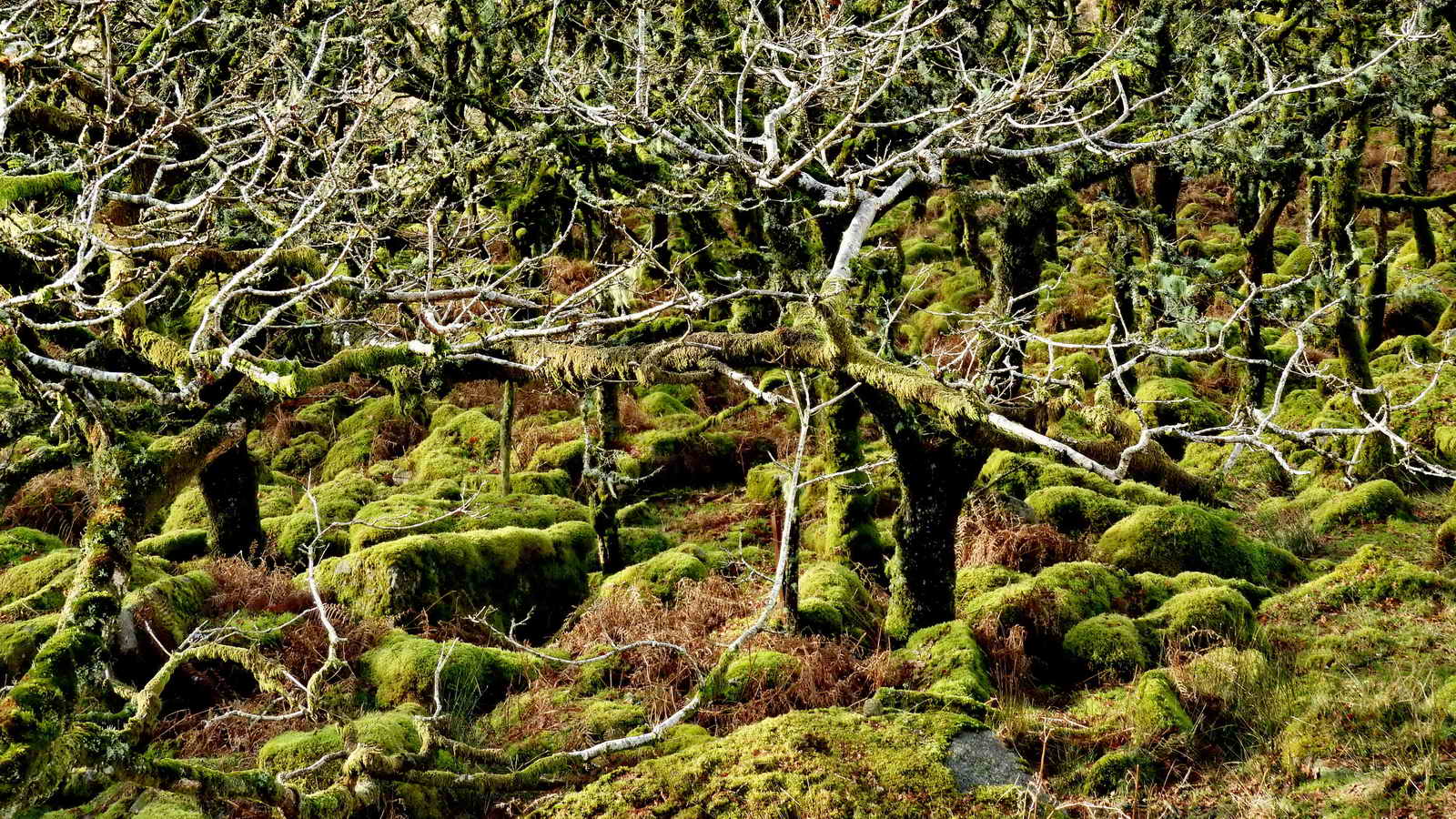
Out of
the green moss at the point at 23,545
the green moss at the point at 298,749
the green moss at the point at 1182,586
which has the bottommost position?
the green moss at the point at 1182,586

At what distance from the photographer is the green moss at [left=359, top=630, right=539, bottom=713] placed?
21.7 feet

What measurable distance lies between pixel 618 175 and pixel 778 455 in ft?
19.0

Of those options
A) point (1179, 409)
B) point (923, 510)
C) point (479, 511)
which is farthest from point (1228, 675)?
point (1179, 409)

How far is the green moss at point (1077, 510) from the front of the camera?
10.1m

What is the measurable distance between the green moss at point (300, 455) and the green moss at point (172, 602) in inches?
255

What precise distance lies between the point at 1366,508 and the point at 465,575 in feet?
29.8

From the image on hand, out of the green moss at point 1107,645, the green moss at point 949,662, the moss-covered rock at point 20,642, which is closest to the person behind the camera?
the green moss at point 949,662

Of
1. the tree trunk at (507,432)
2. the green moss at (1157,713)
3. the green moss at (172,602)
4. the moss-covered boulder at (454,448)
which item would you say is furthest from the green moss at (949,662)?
the moss-covered boulder at (454,448)

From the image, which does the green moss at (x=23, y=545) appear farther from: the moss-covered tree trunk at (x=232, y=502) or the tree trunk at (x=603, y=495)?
the tree trunk at (x=603, y=495)

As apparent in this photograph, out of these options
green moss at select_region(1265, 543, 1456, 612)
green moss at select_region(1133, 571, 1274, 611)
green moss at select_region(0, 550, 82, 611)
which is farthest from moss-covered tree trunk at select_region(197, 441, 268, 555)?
green moss at select_region(1265, 543, 1456, 612)

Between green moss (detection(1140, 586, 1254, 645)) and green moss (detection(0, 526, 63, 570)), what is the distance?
34.7 feet

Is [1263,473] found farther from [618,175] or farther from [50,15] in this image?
[50,15]

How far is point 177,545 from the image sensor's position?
955cm

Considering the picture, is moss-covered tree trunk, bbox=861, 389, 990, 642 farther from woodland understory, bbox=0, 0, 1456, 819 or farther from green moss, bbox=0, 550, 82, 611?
green moss, bbox=0, 550, 82, 611
